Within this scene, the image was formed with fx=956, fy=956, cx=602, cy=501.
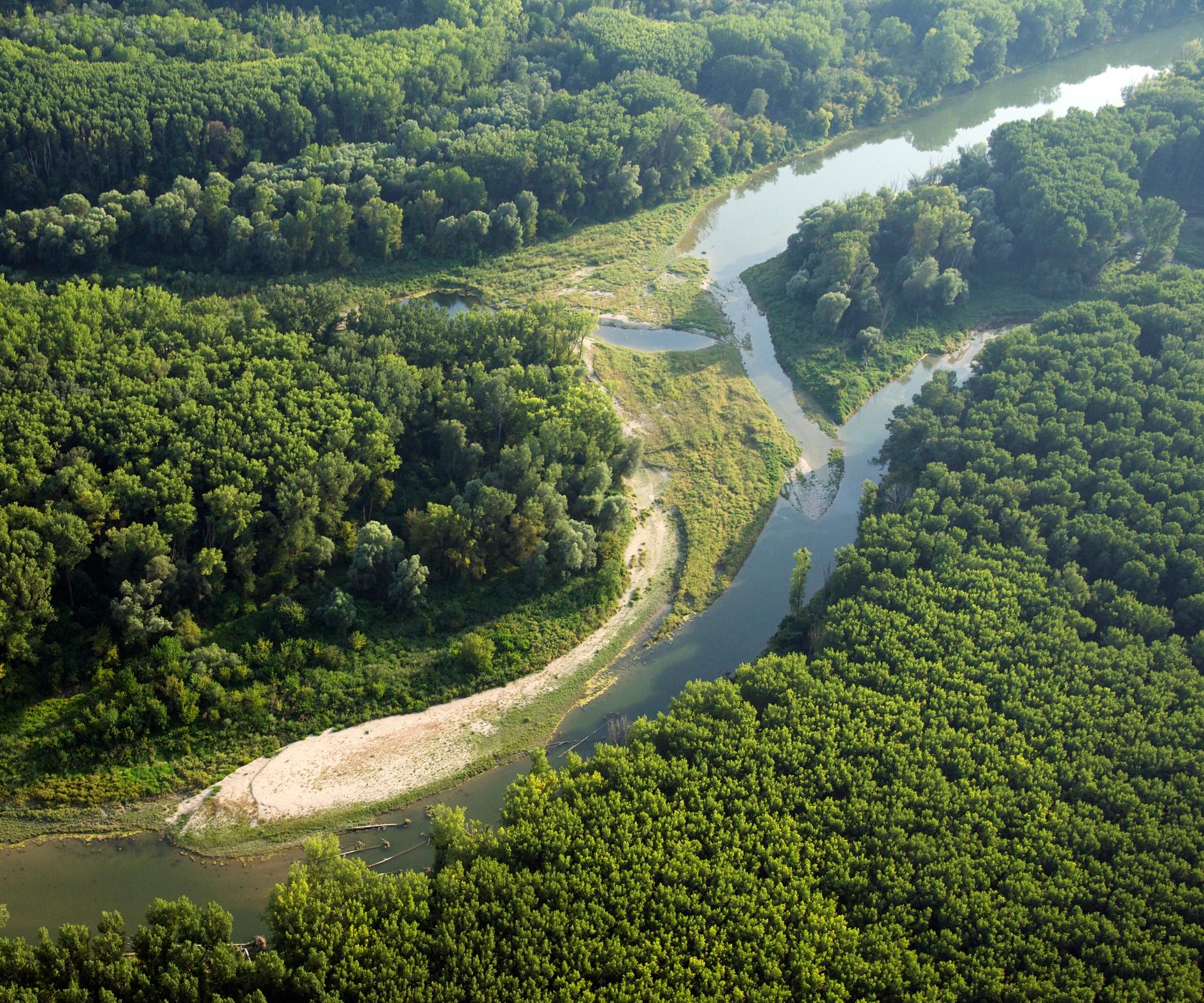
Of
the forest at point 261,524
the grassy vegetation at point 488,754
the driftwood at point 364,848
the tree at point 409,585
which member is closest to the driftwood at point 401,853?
the driftwood at point 364,848

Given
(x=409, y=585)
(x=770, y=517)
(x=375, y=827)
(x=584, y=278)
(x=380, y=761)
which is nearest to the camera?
(x=375, y=827)

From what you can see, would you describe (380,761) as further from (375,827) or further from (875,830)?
(875,830)

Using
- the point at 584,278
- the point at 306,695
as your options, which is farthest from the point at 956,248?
the point at 306,695

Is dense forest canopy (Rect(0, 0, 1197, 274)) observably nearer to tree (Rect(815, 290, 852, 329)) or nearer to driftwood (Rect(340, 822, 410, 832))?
tree (Rect(815, 290, 852, 329))

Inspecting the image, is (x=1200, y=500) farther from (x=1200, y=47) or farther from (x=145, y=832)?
(x=1200, y=47)

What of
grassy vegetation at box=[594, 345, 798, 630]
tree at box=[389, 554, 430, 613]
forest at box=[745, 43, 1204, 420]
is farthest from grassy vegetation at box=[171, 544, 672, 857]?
forest at box=[745, 43, 1204, 420]

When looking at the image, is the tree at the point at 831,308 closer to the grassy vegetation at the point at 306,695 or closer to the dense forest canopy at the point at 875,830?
the dense forest canopy at the point at 875,830
